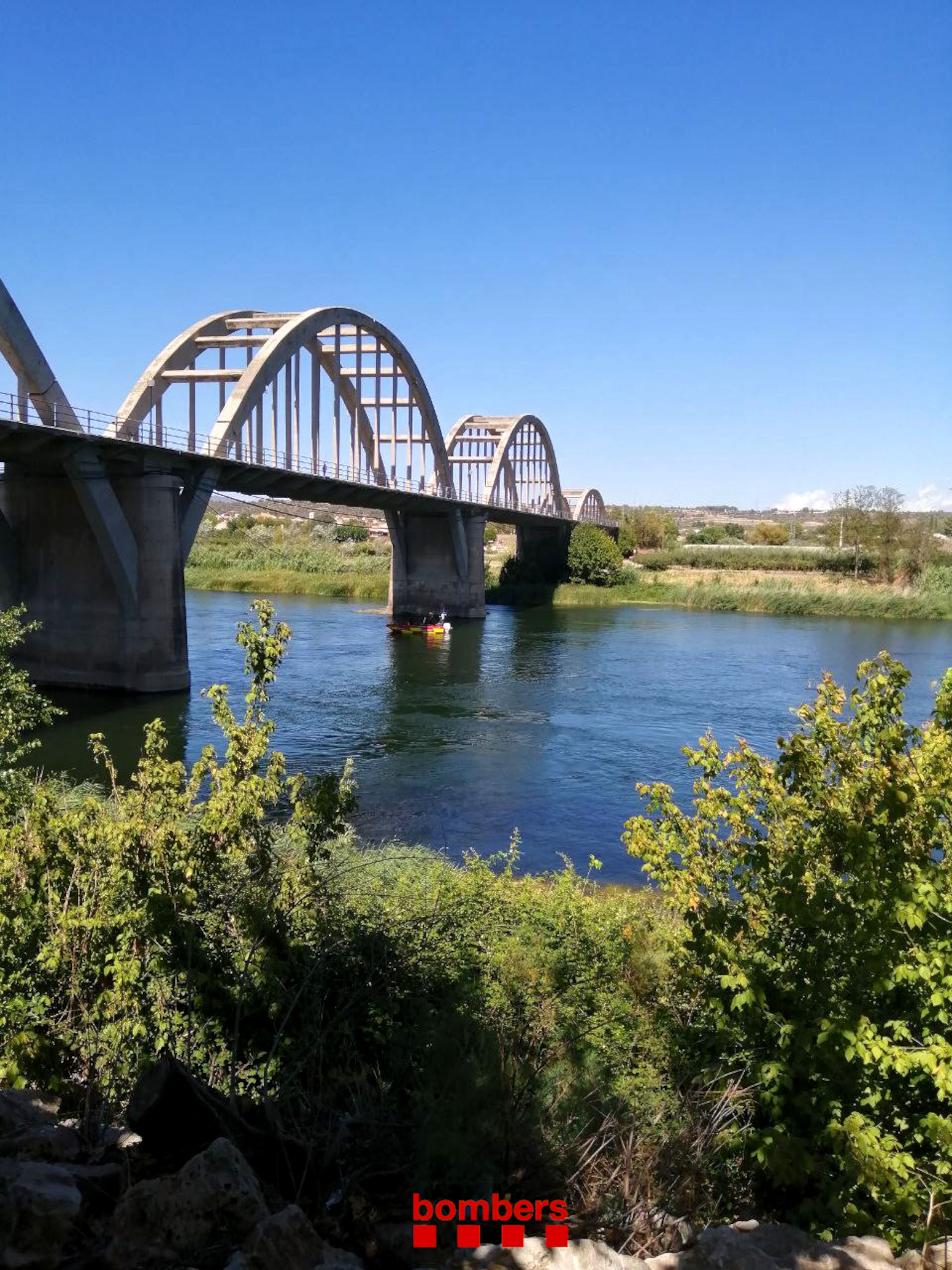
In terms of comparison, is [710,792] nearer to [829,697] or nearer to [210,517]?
[829,697]

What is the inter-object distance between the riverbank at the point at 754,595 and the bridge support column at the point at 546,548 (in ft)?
7.69

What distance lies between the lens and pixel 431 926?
8.89 meters

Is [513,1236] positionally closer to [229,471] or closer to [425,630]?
[229,471]

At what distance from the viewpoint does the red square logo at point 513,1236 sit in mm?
4566

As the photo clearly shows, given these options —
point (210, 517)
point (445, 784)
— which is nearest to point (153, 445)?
point (445, 784)

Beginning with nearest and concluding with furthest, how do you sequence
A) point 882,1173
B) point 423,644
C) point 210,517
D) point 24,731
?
1. point 882,1173
2. point 24,731
3. point 423,644
4. point 210,517

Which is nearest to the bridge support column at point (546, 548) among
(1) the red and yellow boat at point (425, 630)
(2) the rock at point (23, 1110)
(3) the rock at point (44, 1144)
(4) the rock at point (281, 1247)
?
(1) the red and yellow boat at point (425, 630)

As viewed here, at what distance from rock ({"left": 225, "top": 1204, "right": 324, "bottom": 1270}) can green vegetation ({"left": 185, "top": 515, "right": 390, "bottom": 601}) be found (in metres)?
68.0

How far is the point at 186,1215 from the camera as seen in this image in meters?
4.41

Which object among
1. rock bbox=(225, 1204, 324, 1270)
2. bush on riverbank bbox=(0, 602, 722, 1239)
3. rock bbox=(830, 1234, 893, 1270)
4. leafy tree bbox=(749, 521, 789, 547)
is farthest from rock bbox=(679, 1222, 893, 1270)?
leafy tree bbox=(749, 521, 789, 547)

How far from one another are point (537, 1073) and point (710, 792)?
296 centimetres

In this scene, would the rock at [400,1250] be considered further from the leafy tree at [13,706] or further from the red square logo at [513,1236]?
the leafy tree at [13,706]

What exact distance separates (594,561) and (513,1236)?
72.0 meters

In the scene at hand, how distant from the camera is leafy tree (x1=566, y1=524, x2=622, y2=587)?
75.6 m
